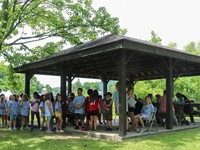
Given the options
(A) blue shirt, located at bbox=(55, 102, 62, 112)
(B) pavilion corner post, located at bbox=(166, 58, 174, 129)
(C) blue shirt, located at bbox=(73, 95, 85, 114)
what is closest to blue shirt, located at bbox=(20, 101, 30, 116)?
(A) blue shirt, located at bbox=(55, 102, 62, 112)

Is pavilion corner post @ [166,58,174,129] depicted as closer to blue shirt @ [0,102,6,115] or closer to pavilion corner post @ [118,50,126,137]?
pavilion corner post @ [118,50,126,137]

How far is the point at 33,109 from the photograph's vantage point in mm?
12125

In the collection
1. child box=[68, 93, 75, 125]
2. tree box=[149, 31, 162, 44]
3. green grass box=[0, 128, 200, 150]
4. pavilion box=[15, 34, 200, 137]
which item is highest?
tree box=[149, 31, 162, 44]

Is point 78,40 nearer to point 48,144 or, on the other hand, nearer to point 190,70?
point 190,70

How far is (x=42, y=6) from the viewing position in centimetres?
1599

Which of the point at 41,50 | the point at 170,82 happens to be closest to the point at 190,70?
the point at 170,82

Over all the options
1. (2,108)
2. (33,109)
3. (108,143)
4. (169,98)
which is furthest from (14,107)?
(169,98)

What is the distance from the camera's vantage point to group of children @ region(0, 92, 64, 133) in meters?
11.2

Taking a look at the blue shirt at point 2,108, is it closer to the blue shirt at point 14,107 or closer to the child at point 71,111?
the blue shirt at point 14,107

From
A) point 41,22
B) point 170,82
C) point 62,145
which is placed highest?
point 41,22

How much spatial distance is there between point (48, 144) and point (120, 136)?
7.61ft

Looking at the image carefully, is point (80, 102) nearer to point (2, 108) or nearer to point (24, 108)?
point (24, 108)

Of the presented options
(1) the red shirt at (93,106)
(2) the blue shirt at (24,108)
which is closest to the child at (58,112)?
(1) the red shirt at (93,106)

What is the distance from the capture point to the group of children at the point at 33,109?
11238mm
